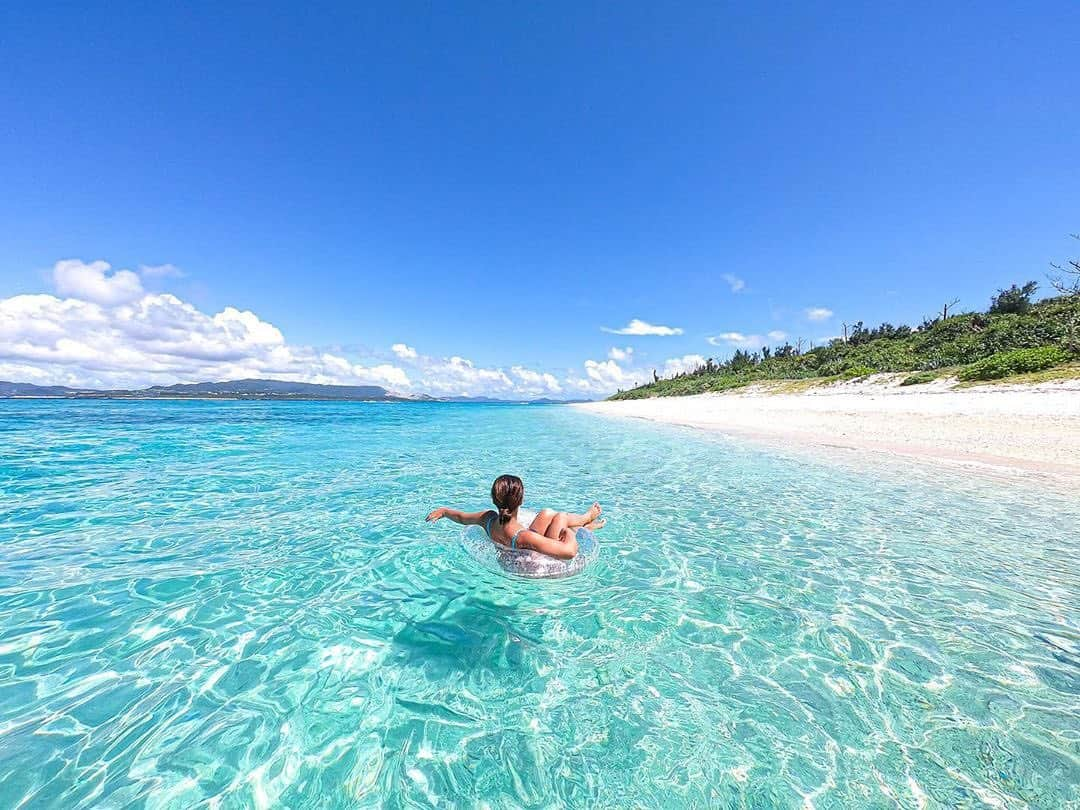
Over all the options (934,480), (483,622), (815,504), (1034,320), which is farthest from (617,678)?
(1034,320)

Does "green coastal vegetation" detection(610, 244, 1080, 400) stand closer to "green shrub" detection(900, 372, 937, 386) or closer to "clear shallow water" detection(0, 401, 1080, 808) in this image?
"green shrub" detection(900, 372, 937, 386)

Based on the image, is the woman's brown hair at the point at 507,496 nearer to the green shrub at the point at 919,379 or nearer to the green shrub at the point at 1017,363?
the green shrub at the point at 1017,363

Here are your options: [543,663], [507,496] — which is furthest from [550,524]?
[543,663]

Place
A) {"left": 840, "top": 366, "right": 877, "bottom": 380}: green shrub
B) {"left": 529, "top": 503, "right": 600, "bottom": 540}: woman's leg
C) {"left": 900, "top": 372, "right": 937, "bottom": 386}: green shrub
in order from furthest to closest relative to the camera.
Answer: {"left": 840, "top": 366, "right": 877, "bottom": 380}: green shrub
{"left": 900, "top": 372, "right": 937, "bottom": 386}: green shrub
{"left": 529, "top": 503, "right": 600, "bottom": 540}: woman's leg

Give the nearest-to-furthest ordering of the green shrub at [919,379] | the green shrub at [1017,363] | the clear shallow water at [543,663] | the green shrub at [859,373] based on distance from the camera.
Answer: the clear shallow water at [543,663]
the green shrub at [1017,363]
the green shrub at [919,379]
the green shrub at [859,373]

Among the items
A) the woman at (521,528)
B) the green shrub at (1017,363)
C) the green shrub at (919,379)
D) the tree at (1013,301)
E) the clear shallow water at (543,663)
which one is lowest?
the clear shallow water at (543,663)

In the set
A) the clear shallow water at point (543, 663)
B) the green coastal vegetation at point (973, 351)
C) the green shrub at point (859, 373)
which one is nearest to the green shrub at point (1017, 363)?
the green coastal vegetation at point (973, 351)

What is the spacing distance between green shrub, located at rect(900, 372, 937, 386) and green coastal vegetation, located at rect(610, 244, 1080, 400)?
5cm

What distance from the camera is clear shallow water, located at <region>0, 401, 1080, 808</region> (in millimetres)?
2855

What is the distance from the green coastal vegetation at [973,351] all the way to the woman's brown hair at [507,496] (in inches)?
1221

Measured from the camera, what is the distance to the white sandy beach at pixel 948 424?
44.8ft

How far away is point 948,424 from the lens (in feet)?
64.5

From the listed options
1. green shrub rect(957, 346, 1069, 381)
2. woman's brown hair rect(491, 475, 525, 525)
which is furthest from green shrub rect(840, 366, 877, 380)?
woman's brown hair rect(491, 475, 525, 525)

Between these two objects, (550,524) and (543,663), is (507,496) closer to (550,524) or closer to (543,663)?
(550,524)
